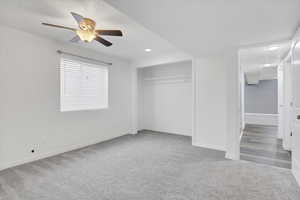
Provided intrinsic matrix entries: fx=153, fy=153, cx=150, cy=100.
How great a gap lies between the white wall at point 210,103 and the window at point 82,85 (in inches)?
100

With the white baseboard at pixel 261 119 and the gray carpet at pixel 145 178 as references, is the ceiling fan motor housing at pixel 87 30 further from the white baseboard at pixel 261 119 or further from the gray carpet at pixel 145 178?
the white baseboard at pixel 261 119

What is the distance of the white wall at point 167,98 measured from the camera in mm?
4992

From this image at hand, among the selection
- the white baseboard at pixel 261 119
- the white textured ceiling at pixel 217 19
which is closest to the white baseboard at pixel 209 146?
the white textured ceiling at pixel 217 19

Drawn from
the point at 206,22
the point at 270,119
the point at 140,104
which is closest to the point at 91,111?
the point at 140,104

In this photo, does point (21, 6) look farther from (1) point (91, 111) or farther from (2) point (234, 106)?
(2) point (234, 106)

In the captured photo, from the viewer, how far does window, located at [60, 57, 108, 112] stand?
11.4 feet

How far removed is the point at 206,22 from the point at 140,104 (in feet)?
13.6

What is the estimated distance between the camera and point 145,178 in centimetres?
231

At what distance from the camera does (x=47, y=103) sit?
317cm

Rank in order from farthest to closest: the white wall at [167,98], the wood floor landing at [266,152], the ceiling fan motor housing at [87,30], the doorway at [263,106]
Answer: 1. the white wall at [167,98]
2. the doorway at [263,106]
3. the wood floor landing at [266,152]
4. the ceiling fan motor housing at [87,30]

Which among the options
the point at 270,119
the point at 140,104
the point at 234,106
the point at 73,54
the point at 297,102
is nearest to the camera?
the point at 297,102

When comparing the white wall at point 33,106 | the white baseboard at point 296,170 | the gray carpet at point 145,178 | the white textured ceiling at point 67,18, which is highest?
the white textured ceiling at point 67,18

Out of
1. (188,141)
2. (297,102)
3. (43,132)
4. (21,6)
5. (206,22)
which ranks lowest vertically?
(188,141)

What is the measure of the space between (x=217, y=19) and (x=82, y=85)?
10.5ft
